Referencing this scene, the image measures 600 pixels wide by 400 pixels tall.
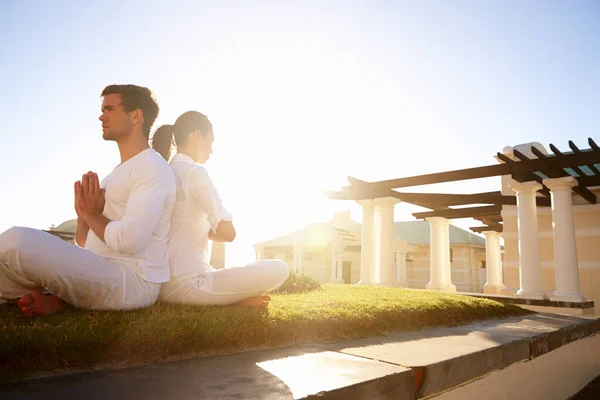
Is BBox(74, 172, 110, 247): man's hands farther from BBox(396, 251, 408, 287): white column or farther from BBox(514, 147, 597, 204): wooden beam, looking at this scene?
BBox(396, 251, 408, 287): white column

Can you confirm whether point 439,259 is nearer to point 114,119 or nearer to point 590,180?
point 590,180

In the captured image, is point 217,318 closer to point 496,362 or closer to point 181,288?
point 181,288

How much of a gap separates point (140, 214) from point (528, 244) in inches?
498

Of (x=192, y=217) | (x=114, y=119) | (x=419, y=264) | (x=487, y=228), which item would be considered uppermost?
(x=487, y=228)

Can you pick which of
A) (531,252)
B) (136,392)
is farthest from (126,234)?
(531,252)

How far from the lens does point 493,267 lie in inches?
864

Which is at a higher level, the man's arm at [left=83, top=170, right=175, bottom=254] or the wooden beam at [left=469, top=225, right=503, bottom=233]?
the wooden beam at [left=469, top=225, right=503, bottom=233]

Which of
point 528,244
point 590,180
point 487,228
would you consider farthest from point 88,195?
point 487,228

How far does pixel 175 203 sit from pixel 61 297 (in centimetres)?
101

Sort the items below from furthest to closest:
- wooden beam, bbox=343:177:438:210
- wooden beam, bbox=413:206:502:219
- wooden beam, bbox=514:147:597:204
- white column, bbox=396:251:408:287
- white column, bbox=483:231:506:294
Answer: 1. white column, bbox=396:251:408:287
2. white column, bbox=483:231:506:294
3. wooden beam, bbox=413:206:502:219
4. wooden beam, bbox=343:177:438:210
5. wooden beam, bbox=514:147:597:204

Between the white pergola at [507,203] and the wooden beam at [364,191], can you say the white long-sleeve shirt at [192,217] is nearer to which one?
the white pergola at [507,203]

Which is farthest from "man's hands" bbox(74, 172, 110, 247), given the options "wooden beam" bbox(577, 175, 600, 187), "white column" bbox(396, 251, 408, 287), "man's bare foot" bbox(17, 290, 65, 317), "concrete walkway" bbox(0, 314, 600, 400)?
"white column" bbox(396, 251, 408, 287)

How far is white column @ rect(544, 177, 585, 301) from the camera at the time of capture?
467 inches

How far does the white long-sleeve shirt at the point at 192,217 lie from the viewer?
3139mm
